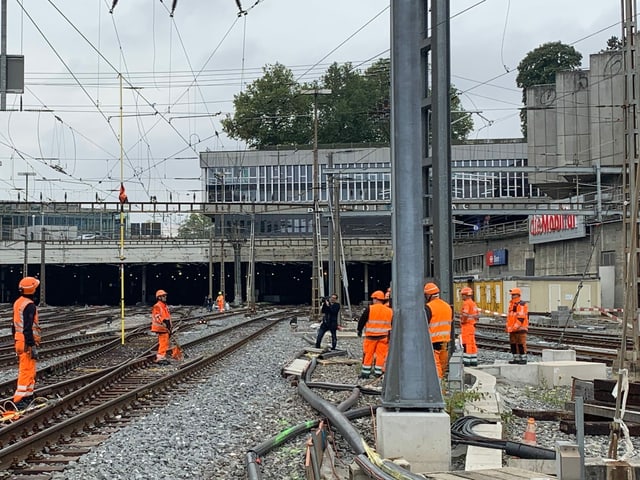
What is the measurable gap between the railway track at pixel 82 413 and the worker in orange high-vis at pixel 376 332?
335 cm

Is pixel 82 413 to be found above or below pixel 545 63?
below

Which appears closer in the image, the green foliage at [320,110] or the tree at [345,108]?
the green foliage at [320,110]

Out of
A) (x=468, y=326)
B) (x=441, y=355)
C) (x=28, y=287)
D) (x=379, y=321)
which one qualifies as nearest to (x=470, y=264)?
(x=468, y=326)

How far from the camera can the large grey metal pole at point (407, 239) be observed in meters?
8.22

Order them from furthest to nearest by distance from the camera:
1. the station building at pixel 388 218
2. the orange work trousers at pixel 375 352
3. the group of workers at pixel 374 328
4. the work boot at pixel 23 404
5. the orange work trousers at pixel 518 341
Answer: the station building at pixel 388 218 → the orange work trousers at pixel 518 341 → the orange work trousers at pixel 375 352 → the work boot at pixel 23 404 → the group of workers at pixel 374 328

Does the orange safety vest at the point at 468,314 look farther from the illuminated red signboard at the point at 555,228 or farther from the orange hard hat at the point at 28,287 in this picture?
the illuminated red signboard at the point at 555,228

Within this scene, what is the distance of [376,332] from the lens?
1504 centimetres

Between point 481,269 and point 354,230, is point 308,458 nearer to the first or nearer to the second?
point 481,269

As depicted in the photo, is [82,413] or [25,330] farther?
[25,330]

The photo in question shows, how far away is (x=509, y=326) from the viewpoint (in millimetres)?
17625

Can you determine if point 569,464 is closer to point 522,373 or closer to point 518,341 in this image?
point 522,373

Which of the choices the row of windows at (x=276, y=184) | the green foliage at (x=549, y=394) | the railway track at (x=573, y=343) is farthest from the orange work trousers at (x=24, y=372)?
the row of windows at (x=276, y=184)

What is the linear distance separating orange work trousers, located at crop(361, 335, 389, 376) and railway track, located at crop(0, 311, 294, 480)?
3305 mm

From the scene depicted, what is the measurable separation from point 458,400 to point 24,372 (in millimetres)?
6044
